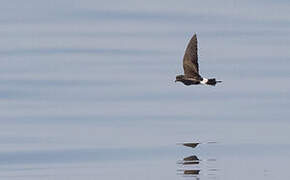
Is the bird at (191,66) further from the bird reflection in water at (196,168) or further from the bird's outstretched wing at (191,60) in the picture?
the bird reflection in water at (196,168)

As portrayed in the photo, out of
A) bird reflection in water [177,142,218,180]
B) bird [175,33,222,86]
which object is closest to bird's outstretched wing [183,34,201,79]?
bird [175,33,222,86]

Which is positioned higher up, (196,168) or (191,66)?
(191,66)

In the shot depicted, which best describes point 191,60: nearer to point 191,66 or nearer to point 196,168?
point 191,66

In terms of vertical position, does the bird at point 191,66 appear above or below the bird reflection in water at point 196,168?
above

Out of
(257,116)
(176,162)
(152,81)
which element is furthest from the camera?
(152,81)

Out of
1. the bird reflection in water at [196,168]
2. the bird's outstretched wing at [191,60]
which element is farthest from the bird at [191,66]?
the bird reflection in water at [196,168]

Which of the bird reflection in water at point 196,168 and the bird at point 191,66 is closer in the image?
the bird reflection in water at point 196,168

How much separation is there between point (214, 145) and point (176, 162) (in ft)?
3.45

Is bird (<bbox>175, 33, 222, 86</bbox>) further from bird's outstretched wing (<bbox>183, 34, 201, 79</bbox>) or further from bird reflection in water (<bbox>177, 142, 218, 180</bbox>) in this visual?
bird reflection in water (<bbox>177, 142, 218, 180</bbox>)

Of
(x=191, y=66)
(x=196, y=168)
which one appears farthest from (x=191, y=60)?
(x=196, y=168)

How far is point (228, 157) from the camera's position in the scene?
1864 cm

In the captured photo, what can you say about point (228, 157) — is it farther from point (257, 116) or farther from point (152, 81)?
point (152, 81)

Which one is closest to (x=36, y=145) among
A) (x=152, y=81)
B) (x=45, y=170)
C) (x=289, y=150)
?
(x=45, y=170)

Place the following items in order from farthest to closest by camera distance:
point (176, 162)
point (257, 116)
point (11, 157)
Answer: point (257, 116), point (11, 157), point (176, 162)
